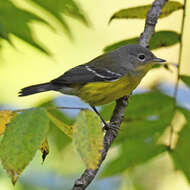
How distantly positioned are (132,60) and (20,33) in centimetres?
141

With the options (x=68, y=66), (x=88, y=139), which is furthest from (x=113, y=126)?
(x=68, y=66)

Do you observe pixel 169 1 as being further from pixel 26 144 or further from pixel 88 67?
pixel 26 144

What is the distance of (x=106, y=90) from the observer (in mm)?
3281

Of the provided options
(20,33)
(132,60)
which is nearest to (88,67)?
(132,60)

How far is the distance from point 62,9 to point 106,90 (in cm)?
102

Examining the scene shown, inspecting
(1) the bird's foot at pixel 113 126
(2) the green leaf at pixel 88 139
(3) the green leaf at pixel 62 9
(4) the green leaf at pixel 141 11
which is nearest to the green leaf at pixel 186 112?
(1) the bird's foot at pixel 113 126

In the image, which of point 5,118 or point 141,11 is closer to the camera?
point 5,118

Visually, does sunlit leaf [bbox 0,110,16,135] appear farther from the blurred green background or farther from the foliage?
the blurred green background

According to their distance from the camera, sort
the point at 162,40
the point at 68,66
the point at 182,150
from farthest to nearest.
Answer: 1. the point at 68,66
2. the point at 162,40
3. the point at 182,150

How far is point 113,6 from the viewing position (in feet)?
20.3

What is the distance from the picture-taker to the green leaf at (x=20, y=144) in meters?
1.36

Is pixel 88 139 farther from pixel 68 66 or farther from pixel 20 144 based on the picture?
pixel 68 66

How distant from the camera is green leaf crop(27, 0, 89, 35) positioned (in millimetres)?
2373

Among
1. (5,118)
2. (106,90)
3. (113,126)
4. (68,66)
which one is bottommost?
(68,66)
